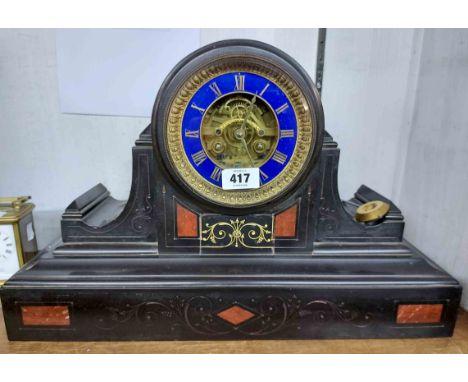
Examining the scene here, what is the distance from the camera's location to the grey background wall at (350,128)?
1384 millimetres

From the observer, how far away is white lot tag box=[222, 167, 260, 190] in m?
1.11

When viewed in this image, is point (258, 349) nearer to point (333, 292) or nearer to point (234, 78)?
point (333, 292)

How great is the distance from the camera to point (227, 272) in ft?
3.58

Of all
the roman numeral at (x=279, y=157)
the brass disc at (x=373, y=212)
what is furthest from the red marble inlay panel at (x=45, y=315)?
the brass disc at (x=373, y=212)

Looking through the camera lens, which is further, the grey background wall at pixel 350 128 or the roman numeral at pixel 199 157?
the grey background wall at pixel 350 128

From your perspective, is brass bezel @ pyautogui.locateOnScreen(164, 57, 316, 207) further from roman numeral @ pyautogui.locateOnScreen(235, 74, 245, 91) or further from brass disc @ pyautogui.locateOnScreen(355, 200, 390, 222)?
brass disc @ pyautogui.locateOnScreen(355, 200, 390, 222)

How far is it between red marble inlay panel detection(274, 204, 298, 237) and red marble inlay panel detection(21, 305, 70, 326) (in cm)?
73

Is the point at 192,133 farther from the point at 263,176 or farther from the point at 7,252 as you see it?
the point at 7,252

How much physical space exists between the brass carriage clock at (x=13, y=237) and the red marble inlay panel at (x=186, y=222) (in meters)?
0.71

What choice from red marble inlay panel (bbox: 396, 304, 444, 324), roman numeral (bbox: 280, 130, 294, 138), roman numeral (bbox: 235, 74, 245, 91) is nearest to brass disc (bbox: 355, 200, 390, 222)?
red marble inlay panel (bbox: 396, 304, 444, 324)

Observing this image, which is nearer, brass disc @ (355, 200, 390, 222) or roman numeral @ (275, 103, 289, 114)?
roman numeral @ (275, 103, 289, 114)

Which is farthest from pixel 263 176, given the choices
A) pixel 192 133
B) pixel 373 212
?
pixel 373 212

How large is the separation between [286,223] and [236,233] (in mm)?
178

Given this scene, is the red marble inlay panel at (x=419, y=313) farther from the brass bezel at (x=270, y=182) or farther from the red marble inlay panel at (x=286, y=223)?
the brass bezel at (x=270, y=182)
